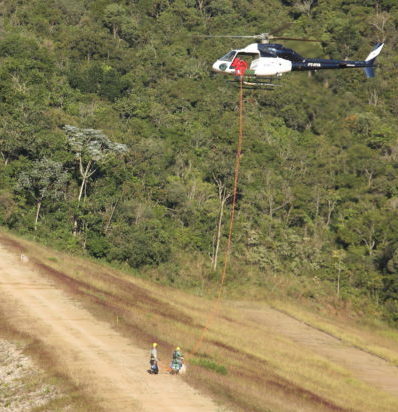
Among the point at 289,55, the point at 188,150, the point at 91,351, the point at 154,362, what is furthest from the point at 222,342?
the point at 188,150

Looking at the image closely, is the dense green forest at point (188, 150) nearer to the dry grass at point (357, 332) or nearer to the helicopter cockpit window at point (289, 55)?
the helicopter cockpit window at point (289, 55)

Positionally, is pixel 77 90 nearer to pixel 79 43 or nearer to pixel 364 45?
pixel 79 43

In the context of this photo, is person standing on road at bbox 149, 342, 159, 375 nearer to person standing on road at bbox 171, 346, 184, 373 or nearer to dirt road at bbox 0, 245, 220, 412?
dirt road at bbox 0, 245, 220, 412

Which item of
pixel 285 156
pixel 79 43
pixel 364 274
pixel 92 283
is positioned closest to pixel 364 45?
pixel 285 156

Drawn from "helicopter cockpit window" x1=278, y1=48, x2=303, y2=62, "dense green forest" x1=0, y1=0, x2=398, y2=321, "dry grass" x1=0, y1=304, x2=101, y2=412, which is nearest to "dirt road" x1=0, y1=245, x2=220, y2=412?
"dry grass" x1=0, y1=304, x2=101, y2=412

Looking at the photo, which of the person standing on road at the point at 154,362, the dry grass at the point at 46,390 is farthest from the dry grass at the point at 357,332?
the dry grass at the point at 46,390

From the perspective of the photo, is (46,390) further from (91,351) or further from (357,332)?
(357,332)
